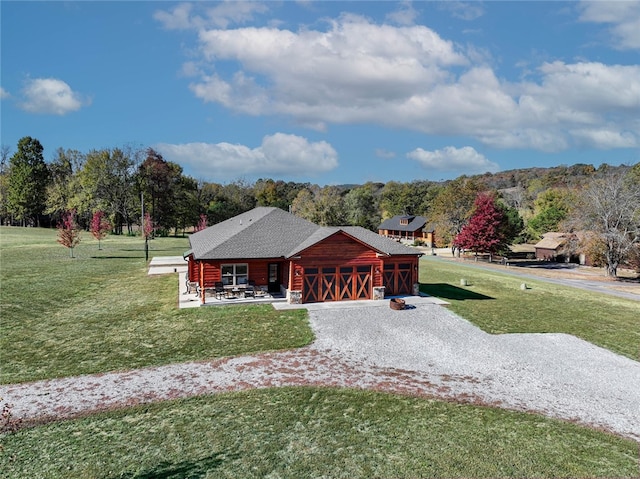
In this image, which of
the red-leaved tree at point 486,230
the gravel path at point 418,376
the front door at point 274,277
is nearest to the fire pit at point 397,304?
the gravel path at point 418,376

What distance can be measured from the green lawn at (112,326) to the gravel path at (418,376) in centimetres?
127

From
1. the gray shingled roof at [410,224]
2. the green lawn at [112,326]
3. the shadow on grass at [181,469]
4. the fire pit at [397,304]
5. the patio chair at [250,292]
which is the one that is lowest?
the shadow on grass at [181,469]

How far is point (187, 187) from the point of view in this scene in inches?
3332

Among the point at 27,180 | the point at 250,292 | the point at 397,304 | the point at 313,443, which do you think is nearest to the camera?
the point at 313,443

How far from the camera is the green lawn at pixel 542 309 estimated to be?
22.1 meters

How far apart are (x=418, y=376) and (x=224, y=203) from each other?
271 feet

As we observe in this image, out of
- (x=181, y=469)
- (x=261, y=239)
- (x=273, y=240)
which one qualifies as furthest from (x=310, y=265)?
(x=181, y=469)

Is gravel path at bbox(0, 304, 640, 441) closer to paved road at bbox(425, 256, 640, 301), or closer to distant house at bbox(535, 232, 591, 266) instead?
paved road at bbox(425, 256, 640, 301)

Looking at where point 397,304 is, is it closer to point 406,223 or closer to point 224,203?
point 406,223

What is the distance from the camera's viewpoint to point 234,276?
1056 inches

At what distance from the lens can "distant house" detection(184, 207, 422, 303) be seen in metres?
25.4

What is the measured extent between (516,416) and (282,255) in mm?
16023

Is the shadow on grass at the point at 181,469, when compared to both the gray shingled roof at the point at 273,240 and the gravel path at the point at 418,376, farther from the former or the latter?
the gray shingled roof at the point at 273,240

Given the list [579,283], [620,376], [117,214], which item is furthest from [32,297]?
[117,214]
